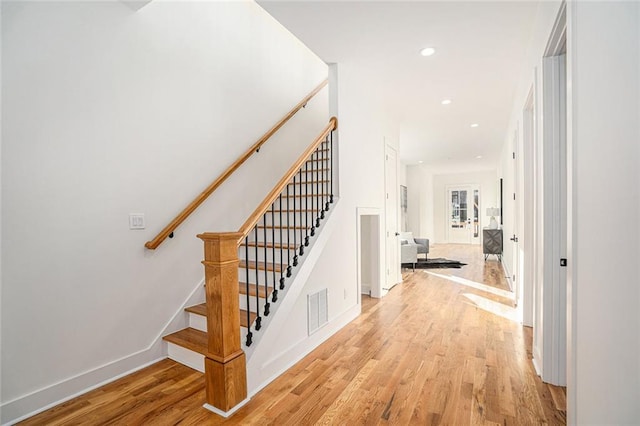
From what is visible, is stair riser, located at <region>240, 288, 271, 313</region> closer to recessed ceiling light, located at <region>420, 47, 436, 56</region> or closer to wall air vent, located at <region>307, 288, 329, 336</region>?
wall air vent, located at <region>307, 288, 329, 336</region>

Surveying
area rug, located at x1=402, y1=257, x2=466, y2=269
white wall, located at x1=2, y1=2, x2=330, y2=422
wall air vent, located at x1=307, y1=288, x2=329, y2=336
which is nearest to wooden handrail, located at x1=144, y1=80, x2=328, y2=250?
white wall, located at x1=2, y1=2, x2=330, y2=422

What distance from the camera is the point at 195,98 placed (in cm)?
299

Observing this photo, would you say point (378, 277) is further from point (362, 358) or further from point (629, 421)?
point (629, 421)

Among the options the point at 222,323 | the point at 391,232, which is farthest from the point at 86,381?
the point at 391,232

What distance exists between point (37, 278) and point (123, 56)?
1.69 metres

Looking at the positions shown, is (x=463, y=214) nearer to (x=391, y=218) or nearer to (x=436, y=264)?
(x=436, y=264)

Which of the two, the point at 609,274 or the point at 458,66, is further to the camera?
the point at 458,66

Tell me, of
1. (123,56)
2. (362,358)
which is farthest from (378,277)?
(123,56)

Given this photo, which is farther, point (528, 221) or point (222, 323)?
point (528, 221)

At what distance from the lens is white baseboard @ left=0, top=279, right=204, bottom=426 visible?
1856 millimetres

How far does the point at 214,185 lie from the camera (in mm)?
3043

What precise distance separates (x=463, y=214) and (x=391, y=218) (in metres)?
8.63

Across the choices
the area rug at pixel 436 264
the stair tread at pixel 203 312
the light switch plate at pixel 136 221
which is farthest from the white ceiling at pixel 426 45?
the area rug at pixel 436 264

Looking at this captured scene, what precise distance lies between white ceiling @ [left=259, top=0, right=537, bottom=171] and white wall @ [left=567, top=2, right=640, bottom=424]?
1177 millimetres
